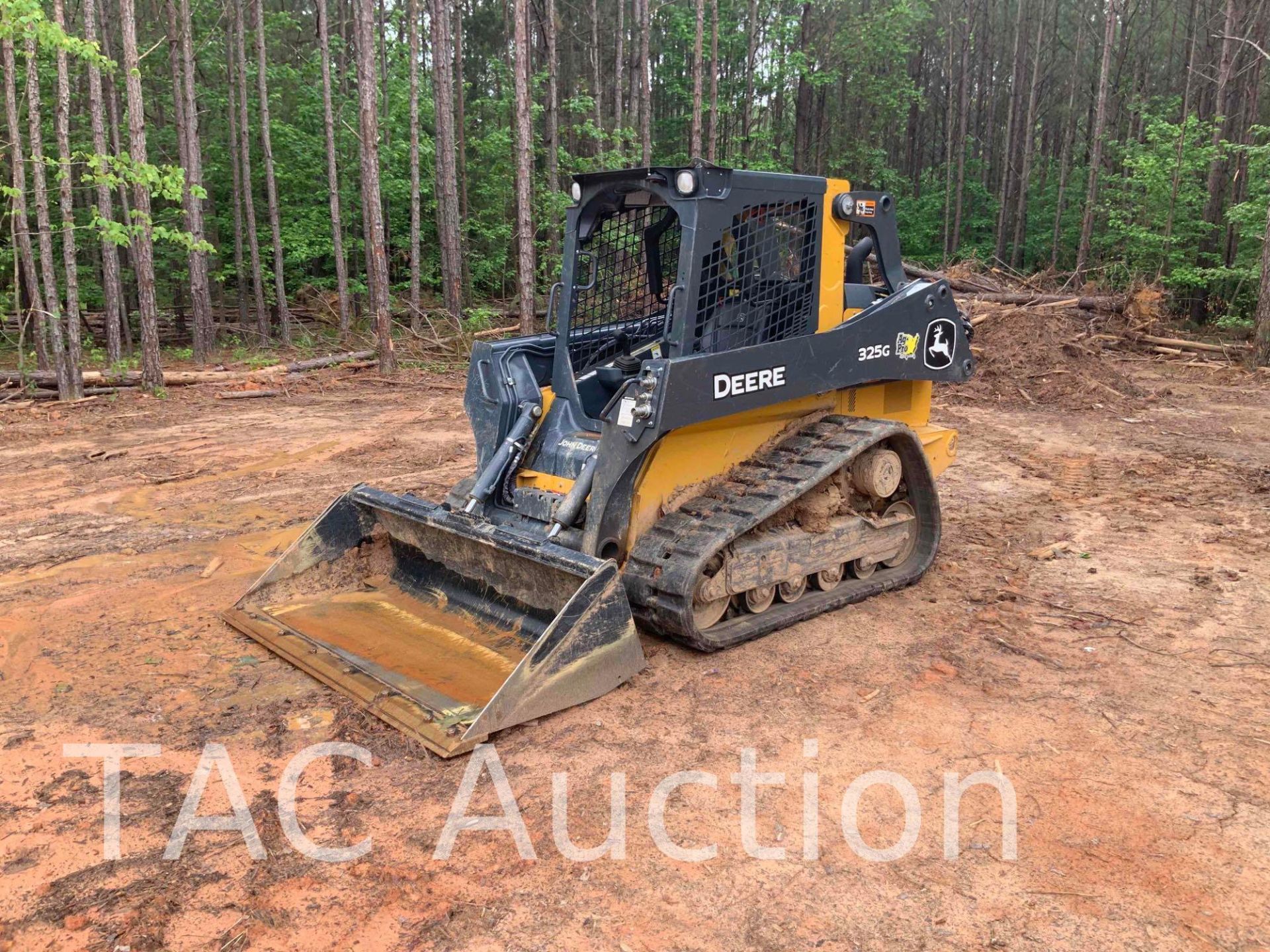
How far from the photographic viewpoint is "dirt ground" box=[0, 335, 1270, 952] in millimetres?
2979

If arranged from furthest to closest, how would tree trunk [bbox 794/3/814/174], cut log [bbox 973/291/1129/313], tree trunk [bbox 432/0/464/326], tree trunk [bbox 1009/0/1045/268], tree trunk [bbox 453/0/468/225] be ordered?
tree trunk [bbox 794/3/814/174]
tree trunk [bbox 1009/0/1045/268]
tree trunk [bbox 453/0/468/225]
tree trunk [bbox 432/0/464/326]
cut log [bbox 973/291/1129/313]

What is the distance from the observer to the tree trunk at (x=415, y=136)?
20.2 metres

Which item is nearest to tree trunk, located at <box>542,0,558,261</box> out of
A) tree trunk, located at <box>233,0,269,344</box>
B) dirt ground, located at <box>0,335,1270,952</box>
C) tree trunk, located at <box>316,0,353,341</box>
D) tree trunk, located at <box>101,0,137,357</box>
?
tree trunk, located at <box>316,0,353,341</box>

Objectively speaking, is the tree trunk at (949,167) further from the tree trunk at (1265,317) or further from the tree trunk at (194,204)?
the tree trunk at (194,204)

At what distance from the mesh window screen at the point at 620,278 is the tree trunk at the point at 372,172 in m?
11.1

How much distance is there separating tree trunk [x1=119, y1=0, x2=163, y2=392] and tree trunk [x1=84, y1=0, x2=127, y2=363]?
2.26 feet

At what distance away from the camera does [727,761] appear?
3.95 metres

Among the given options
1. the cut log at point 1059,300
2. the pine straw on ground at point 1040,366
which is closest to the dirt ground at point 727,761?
the pine straw on ground at point 1040,366

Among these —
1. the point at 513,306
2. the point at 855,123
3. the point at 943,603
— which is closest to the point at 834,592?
the point at 943,603

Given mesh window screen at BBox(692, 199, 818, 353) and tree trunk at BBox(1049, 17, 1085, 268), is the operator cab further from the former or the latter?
tree trunk at BBox(1049, 17, 1085, 268)

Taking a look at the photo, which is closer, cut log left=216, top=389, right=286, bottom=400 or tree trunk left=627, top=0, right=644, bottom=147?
cut log left=216, top=389, right=286, bottom=400

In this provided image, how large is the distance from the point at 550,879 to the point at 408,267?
2683cm

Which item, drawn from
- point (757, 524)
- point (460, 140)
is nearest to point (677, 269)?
point (757, 524)

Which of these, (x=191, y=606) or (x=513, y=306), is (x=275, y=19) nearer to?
(x=513, y=306)
